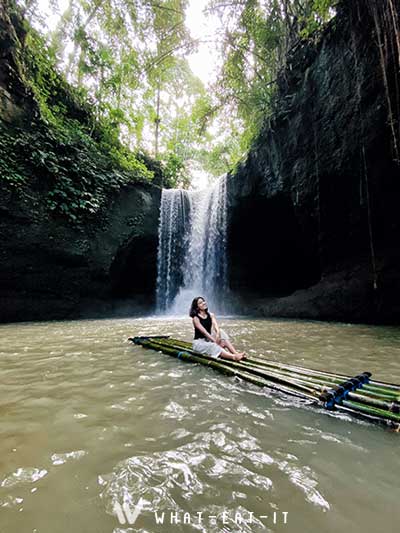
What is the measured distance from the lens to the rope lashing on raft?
6.01 ft

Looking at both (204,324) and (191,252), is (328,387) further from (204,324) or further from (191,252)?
(191,252)

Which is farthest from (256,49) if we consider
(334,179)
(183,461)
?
(183,461)

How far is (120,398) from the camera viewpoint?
1.99m

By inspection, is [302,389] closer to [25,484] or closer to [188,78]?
[25,484]

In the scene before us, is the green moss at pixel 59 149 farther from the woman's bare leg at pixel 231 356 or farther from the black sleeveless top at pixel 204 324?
the woman's bare leg at pixel 231 356

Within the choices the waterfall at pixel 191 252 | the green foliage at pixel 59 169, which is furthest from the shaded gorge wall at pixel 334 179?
the green foliage at pixel 59 169

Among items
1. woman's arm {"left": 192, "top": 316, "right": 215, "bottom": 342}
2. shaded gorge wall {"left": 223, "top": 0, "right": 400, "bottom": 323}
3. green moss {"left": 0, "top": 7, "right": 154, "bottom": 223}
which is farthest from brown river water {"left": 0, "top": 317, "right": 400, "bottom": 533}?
green moss {"left": 0, "top": 7, "right": 154, "bottom": 223}

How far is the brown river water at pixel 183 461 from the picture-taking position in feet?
3.06

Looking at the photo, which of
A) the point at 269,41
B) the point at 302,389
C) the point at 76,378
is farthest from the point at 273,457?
the point at 269,41

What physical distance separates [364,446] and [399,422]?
14.8 inches

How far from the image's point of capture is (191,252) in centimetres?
1365

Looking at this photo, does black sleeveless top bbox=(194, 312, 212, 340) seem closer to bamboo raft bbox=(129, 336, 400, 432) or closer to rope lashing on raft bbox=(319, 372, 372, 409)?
bamboo raft bbox=(129, 336, 400, 432)

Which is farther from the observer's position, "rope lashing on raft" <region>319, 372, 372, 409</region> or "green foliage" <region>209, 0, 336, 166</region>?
"green foliage" <region>209, 0, 336, 166</region>

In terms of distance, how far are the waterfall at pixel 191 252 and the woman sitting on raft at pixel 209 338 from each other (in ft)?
29.6
